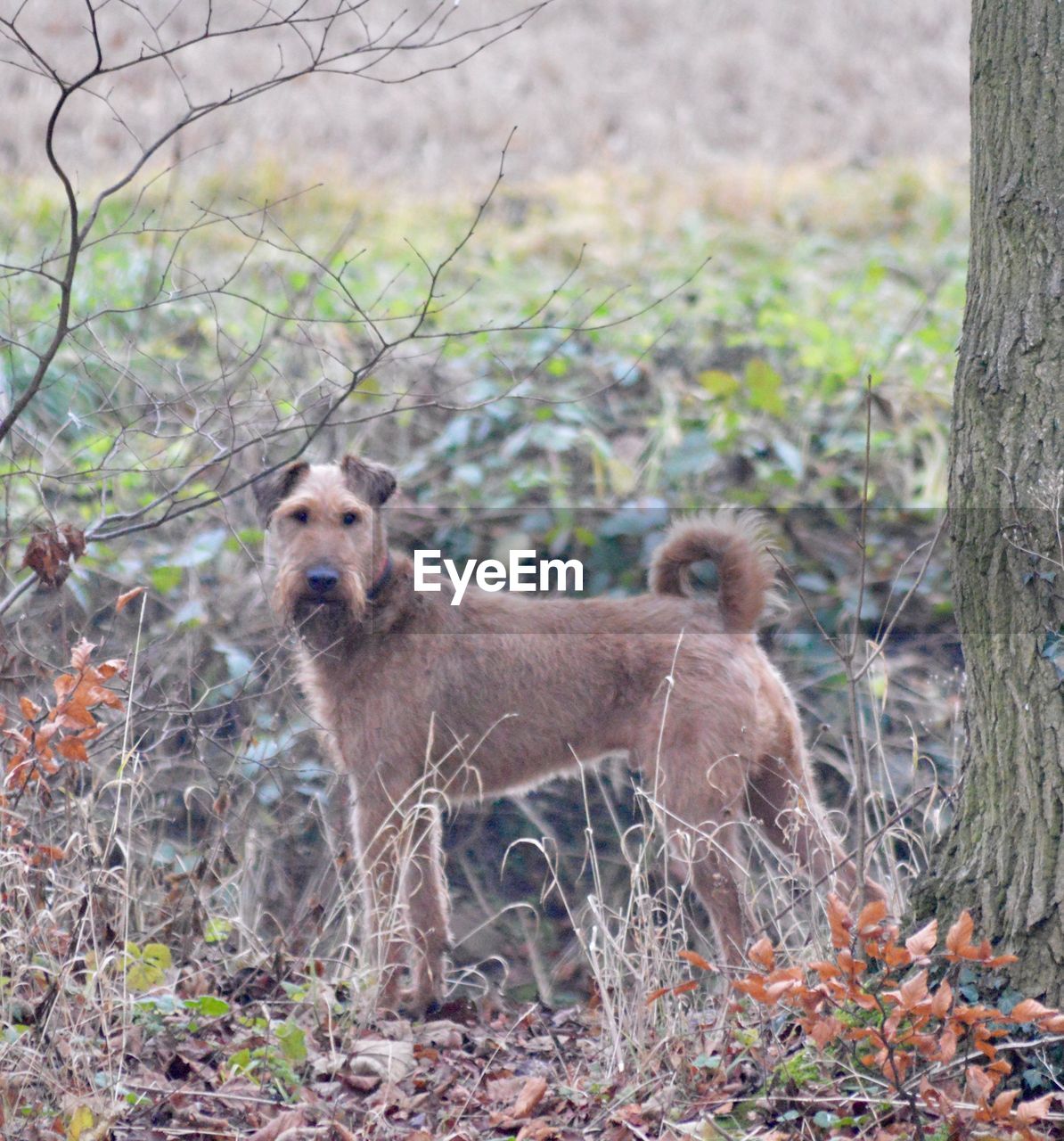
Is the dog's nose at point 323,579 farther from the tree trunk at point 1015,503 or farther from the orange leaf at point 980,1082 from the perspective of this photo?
the orange leaf at point 980,1082

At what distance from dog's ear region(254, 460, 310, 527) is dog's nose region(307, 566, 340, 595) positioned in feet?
1.31

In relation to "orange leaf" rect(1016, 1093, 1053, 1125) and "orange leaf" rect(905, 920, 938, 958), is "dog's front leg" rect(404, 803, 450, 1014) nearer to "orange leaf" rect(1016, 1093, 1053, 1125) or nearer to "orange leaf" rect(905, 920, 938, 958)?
"orange leaf" rect(905, 920, 938, 958)

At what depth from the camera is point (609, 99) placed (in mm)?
16750

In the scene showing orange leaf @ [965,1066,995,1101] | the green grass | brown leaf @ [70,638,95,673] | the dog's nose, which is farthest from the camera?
the dog's nose

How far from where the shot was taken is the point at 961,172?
14.9m

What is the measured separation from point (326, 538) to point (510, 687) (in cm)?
84

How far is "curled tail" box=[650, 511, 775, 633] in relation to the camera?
454 centimetres

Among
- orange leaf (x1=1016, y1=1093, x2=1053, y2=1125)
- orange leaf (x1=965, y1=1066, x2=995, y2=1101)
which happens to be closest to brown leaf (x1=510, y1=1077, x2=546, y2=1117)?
orange leaf (x1=965, y1=1066, x2=995, y2=1101)

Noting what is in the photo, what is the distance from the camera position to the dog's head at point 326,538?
4.52 metres

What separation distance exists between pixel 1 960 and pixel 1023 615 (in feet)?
8.69

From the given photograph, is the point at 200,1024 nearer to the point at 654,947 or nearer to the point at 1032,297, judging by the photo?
the point at 654,947

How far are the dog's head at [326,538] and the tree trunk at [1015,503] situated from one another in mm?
2142

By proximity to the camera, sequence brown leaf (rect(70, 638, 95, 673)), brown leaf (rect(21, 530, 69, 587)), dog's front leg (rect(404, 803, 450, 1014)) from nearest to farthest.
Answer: brown leaf (rect(70, 638, 95, 673)), brown leaf (rect(21, 530, 69, 587)), dog's front leg (rect(404, 803, 450, 1014))

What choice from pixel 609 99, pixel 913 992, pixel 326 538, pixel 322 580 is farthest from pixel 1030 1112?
pixel 609 99
